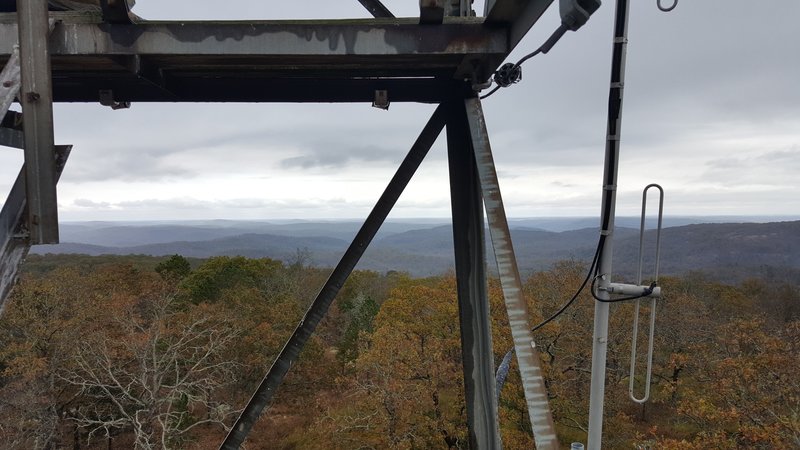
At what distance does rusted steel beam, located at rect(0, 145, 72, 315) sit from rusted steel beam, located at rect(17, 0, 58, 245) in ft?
0.22

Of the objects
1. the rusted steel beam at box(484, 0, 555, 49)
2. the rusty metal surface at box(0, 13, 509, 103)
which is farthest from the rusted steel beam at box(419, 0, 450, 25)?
the rusted steel beam at box(484, 0, 555, 49)

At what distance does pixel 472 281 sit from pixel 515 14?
1568 millimetres

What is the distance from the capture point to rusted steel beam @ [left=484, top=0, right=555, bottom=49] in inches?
76.5

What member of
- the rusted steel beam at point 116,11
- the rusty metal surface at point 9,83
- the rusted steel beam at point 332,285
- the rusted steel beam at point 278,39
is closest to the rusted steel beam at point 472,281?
the rusted steel beam at point 332,285

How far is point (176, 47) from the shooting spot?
7.10 feet

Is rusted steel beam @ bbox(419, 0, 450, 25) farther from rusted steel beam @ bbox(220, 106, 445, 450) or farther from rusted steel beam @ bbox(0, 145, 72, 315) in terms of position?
rusted steel beam @ bbox(0, 145, 72, 315)

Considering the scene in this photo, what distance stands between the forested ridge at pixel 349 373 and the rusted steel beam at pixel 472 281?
10.2 metres

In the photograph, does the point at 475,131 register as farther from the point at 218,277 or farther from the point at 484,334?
the point at 218,277

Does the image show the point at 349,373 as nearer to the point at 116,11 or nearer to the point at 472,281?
the point at 472,281

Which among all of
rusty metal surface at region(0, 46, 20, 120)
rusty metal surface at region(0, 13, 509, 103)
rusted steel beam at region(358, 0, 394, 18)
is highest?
rusted steel beam at region(358, 0, 394, 18)

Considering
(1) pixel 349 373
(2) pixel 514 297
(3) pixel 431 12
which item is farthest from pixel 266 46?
(1) pixel 349 373

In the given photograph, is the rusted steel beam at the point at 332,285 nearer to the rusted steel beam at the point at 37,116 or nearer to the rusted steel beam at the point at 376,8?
the rusted steel beam at the point at 376,8

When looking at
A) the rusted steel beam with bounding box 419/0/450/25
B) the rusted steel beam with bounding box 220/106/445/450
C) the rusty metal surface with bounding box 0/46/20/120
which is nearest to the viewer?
the rusty metal surface with bounding box 0/46/20/120

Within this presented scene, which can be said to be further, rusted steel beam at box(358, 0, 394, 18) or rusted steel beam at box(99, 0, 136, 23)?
rusted steel beam at box(358, 0, 394, 18)
